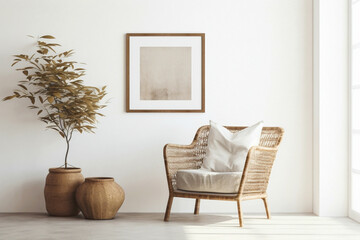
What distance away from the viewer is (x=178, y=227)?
152 inches

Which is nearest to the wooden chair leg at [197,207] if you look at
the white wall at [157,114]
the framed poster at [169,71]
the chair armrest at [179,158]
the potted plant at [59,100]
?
the white wall at [157,114]

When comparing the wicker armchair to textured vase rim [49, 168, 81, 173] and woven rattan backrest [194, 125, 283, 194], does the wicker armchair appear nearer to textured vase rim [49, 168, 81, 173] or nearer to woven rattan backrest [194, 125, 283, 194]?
woven rattan backrest [194, 125, 283, 194]

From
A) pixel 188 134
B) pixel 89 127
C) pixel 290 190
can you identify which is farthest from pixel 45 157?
pixel 290 190

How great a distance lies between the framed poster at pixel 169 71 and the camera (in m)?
4.72

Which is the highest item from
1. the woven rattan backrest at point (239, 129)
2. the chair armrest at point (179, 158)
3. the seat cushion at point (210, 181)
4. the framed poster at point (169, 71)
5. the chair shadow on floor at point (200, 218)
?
the framed poster at point (169, 71)

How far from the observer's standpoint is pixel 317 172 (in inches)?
181

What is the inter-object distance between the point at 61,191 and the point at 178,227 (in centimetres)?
110

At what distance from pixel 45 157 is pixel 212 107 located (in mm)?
1582

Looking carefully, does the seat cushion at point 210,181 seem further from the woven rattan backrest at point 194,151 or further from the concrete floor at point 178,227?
the concrete floor at point 178,227

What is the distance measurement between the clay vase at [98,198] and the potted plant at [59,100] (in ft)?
0.65

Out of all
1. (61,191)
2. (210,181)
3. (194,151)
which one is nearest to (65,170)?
(61,191)

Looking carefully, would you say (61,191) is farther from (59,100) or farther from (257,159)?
(257,159)
